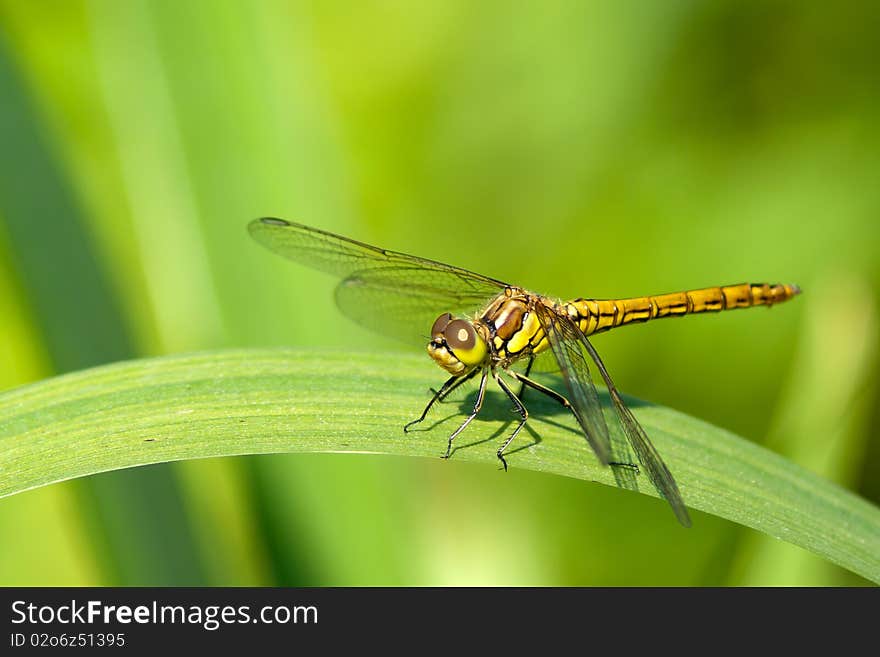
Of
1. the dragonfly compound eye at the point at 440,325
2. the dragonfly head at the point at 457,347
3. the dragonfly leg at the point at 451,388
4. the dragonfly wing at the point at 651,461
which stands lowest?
the dragonfly wing at the point at 651,461

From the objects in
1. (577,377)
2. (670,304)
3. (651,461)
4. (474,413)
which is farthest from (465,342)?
(670,304)

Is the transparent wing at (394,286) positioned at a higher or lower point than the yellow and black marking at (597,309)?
higher

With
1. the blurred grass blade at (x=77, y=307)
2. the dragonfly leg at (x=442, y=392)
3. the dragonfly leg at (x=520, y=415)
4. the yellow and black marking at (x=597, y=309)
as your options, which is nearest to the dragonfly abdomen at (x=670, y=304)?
the yellow and black marking at (x=597, y=309)

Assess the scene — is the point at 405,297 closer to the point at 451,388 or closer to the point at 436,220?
the point at 451,388

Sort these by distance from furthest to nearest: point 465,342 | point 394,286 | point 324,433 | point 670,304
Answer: point 670,304 < point 394,286 < point 465,342 < point 324,433

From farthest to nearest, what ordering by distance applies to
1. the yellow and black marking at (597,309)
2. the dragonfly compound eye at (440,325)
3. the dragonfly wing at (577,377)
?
the yellow and black marking at (597,309) → the dragonfly compound eye at (440,325) → the dragonfly wing at (577,377)

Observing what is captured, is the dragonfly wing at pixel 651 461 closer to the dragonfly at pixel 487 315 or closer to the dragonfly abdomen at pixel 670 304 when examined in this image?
the dragonfly at pixel 487 315

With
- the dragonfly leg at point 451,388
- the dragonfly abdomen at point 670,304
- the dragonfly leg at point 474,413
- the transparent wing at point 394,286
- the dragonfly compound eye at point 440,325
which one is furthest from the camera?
the dragonfly abdomen at point 670,304

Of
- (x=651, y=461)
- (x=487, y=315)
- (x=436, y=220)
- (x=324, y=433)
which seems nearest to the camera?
(x=324, y=433)
